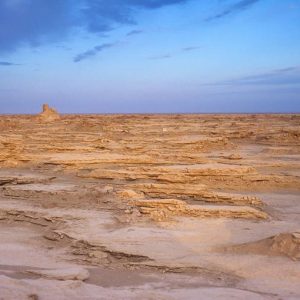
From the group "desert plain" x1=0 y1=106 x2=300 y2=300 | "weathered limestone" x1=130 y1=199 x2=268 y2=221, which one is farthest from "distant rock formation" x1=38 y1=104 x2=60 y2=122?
"weathered limestone" x1=130 y1=199 x2=268 y2=221

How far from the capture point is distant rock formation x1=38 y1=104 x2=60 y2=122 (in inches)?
1845

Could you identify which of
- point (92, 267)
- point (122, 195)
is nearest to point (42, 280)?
point (92, 267)

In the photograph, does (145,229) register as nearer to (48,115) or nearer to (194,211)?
(194,211)

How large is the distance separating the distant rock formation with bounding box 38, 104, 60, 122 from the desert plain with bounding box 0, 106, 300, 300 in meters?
32.0

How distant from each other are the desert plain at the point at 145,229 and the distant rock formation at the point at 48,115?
3201 cm

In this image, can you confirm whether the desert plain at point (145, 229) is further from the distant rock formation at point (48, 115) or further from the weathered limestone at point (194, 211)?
the distant rock formation at point (48, 115)

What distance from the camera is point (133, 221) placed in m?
8.65

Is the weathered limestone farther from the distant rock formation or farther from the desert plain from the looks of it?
the distant rock formation

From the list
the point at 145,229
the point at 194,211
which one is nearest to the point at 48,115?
the point at 194,211

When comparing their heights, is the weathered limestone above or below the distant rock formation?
below

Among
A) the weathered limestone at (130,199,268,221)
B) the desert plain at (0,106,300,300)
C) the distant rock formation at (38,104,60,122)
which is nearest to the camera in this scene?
the desert plain at (0,106,300,300)

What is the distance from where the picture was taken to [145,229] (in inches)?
320

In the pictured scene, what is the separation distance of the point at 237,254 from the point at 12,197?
5.88 metres

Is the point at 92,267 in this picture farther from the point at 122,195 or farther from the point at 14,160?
the point at 14,160
